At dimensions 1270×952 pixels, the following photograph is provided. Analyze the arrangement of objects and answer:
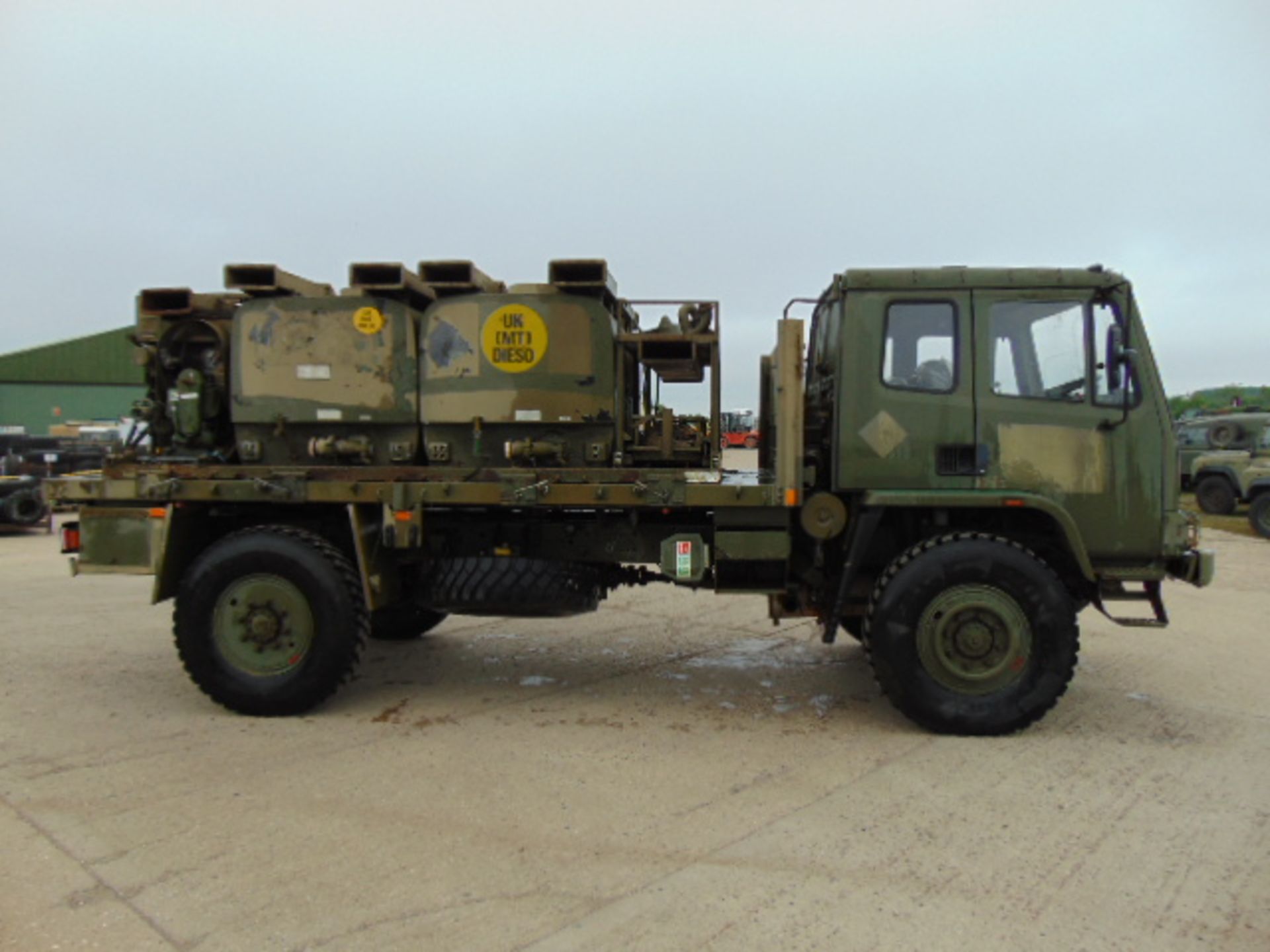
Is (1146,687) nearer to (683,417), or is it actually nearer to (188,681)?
(683,417)

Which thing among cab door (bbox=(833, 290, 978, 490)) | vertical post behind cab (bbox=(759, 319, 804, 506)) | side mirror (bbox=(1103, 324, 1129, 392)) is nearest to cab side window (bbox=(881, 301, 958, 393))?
cab door (bbox=(833, 290, 978, 490))

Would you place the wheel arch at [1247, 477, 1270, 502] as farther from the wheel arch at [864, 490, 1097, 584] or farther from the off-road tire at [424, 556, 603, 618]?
the off-road tire at [424, 556, 603, 618]

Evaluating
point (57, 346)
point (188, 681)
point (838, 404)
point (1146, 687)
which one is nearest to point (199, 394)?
point (188, 681)

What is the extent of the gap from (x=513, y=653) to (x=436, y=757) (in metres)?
2.23

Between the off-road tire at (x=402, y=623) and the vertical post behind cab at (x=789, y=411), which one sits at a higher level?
the vertical post behind cab at (x=789, y=411)

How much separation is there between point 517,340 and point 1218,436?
19931 mm

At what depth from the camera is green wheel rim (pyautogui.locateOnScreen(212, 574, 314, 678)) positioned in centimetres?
509

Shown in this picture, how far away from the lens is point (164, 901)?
2955mm

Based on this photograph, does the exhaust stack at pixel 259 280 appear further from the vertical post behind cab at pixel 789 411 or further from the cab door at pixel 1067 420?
the cab door at pixel 1067 420

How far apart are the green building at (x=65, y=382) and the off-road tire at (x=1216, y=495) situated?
38.5 meters

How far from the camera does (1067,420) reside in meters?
4.76

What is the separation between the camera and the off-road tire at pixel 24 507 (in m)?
14.3

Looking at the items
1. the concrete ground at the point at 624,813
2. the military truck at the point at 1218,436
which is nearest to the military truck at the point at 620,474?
the concrete ground at the point at 624,813

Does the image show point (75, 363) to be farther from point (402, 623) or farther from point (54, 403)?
point (402, 623)
